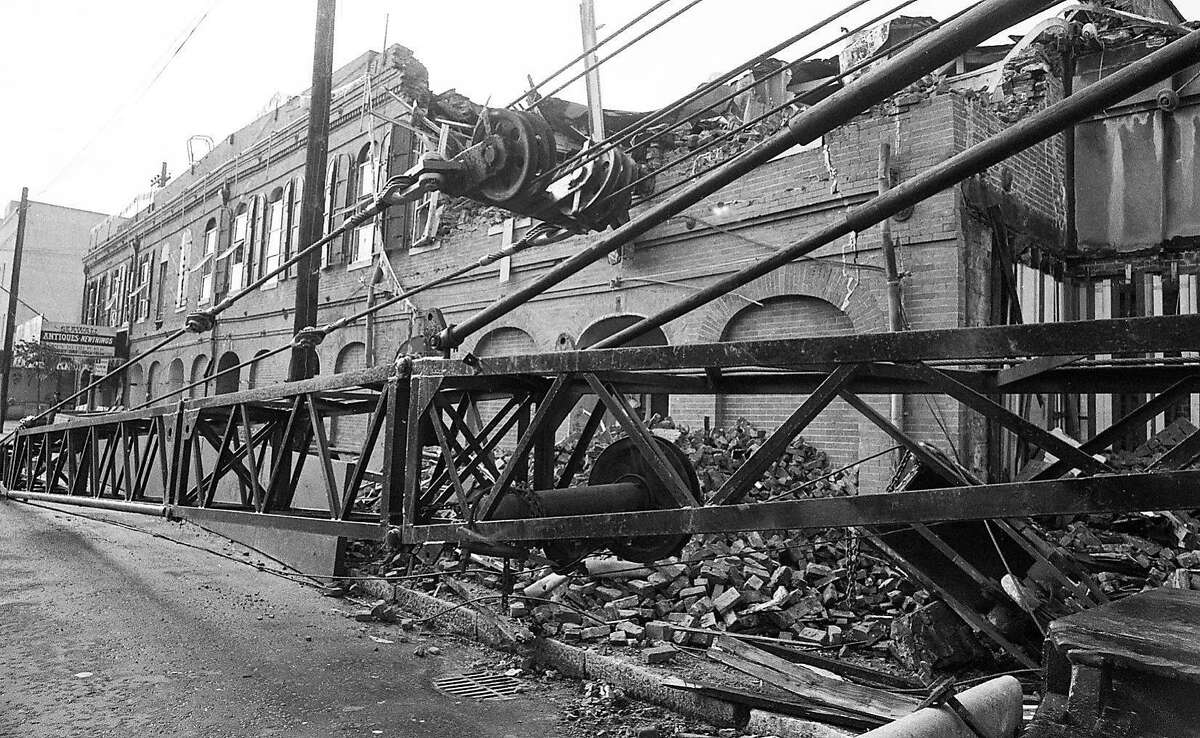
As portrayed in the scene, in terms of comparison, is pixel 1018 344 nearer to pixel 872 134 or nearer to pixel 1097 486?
pixel 1097 486

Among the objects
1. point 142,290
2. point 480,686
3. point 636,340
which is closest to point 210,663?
point 480,686

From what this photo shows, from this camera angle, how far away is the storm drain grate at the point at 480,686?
209 inches

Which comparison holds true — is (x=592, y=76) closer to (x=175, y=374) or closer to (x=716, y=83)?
(x=716, y=83)

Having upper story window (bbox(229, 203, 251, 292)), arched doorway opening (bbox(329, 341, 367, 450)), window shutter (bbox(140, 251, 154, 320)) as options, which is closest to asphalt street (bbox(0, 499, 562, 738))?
arched doorway opening (bbox(329, 341, 367, 450))

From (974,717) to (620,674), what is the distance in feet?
10.3

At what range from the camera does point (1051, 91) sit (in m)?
10.4

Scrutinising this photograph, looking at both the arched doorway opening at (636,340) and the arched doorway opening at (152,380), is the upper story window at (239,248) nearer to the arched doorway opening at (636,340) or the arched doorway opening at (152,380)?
the arched doorway opening at (152,380)

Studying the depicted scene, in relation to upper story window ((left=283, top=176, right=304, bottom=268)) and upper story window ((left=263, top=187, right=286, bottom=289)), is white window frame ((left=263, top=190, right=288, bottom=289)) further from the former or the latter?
upper story window ((left=283, top=176, right=304, bottom=268))

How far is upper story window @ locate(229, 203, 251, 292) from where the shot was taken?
23.3 metres

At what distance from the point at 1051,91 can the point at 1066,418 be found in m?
4.35

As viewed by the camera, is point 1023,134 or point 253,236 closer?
point 1023,134

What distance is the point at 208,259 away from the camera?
2542cm

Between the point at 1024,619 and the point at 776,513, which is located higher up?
the point at 776,513

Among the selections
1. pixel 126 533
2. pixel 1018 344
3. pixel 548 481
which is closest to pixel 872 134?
pixel 548 481
